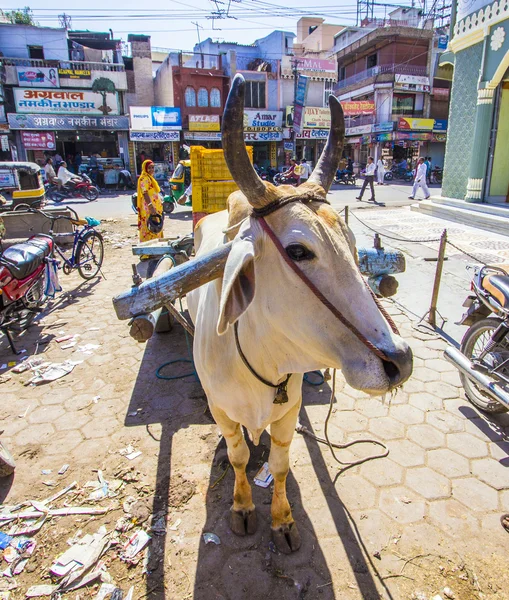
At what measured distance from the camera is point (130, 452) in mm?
3320

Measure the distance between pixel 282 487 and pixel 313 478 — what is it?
502 mm

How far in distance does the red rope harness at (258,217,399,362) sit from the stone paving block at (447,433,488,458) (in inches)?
89.4

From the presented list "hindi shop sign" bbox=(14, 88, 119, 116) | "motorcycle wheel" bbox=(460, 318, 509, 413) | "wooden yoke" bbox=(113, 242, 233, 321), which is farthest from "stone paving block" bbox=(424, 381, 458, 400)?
"hindi shop sign" bbox=(14, 88, 119, 116)

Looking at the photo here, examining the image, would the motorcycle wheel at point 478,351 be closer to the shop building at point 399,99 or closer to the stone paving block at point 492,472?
the stone paving block at point 492,472

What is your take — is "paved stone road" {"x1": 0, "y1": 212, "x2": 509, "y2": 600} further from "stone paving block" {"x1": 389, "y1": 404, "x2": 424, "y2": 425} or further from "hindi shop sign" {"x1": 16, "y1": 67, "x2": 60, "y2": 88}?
"hindi shop sign" {"x1": 16, "y1": 67, "x2": 60, "y2": 88}

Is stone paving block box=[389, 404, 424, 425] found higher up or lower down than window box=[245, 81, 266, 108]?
lower down

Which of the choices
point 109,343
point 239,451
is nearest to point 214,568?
point 239,451

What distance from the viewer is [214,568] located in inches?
93.7

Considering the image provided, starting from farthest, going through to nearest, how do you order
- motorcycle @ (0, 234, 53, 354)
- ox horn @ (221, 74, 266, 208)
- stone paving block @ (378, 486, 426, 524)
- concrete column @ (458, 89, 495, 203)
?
concrete column @ (458, 89, 495, 203)
motorcycle @ (0, 234, 53, 354)
stone paving block @ (378, 486, 426, 524)
ox horn @ (221, 74, 266, 208)

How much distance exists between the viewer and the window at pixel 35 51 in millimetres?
24766

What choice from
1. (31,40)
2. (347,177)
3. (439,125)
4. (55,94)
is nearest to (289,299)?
(347,177)

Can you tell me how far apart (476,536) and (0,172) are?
1806 centimetres

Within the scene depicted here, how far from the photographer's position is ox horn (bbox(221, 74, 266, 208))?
1.49m

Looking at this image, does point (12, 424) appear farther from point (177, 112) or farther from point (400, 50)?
point (400, 50)
